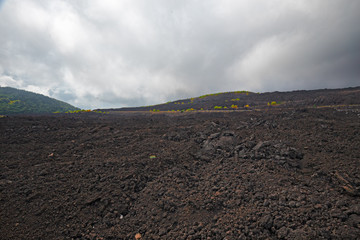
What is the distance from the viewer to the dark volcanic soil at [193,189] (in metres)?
3.58

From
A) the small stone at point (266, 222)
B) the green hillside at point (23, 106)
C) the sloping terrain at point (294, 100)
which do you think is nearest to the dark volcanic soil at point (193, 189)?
the small stone at point (266, 222)

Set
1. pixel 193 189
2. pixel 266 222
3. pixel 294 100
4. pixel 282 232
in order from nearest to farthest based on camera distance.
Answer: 1. pixel 282 232
2. pixel 266 222
3. pixel 193 189
4. pixel 294 100

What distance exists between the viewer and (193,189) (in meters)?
5.35

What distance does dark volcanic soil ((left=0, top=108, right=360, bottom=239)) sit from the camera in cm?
358

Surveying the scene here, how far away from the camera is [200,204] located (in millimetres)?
4535

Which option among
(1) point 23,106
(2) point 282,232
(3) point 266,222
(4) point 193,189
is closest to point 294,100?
(4) point 193,189

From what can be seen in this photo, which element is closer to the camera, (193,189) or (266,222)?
(266,222)

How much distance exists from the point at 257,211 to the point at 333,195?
1.95 meters

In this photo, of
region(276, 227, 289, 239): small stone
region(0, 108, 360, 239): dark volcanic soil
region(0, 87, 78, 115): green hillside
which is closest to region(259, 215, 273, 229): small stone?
region(0, 108, 360, 239): dark volcanic soil

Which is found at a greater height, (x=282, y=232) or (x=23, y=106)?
(x=23, y=106)

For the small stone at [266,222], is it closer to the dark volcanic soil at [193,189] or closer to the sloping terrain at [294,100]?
the dark volcanic soil at [193,189]

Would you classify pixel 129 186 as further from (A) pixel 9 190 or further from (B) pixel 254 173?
(B) pixel 254 173

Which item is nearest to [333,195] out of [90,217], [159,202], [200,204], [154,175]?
Answer: [200,204]

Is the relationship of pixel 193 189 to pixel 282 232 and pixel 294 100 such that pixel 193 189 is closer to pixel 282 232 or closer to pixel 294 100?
pixel 282 232
